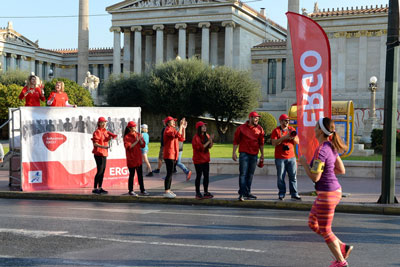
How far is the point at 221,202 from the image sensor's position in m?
11.2

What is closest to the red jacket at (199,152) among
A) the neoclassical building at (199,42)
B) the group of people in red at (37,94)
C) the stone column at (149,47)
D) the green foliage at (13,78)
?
the group of people in red at (37,94)

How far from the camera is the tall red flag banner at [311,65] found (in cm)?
1105

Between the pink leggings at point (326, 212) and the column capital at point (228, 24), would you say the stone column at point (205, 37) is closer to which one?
the column capital at point (228, 24)

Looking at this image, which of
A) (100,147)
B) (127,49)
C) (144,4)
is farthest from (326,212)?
(127,49)

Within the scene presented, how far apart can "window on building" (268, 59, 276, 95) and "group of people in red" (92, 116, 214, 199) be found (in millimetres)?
51733

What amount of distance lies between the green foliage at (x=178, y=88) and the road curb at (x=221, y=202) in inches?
1074

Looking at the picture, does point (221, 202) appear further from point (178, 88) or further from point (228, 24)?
point (228, 24)

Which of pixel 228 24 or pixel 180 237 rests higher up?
pixel 228 24

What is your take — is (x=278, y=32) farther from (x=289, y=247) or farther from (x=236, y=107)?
(x=289, y=247)

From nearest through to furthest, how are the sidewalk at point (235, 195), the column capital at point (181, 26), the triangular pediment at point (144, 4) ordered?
the sidewalk at point (235, 195) < the column capital at point (181, 26) < the triangular pediment at point (144, 4)

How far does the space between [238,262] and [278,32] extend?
69.9 meters

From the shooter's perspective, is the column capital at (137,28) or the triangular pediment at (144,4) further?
the column capital at (137,28)

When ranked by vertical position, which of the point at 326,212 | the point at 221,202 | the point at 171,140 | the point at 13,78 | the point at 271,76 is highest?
the point at 271,76

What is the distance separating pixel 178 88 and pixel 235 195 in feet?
92.1
